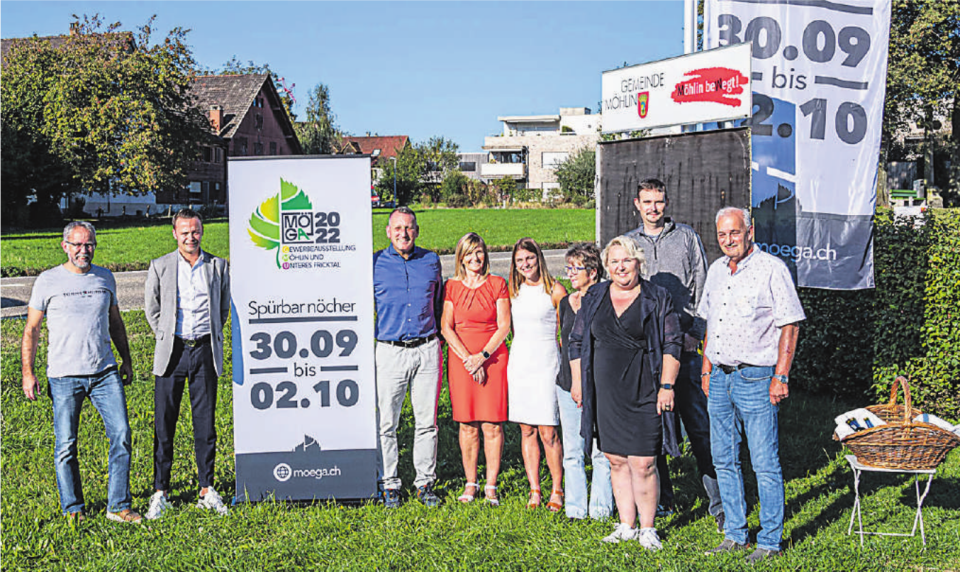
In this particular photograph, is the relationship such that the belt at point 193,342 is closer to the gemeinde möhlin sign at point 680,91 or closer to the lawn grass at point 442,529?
the lawn grass at point 442,529

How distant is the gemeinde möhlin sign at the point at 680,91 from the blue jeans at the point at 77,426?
4937 millimetres

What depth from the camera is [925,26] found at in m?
34.8

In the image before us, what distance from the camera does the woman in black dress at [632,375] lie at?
17.2 ft

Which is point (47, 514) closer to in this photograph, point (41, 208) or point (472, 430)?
point (472, 430)

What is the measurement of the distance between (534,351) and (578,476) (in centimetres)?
94

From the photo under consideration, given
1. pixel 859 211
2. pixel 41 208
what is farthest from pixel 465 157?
pixel 859 211

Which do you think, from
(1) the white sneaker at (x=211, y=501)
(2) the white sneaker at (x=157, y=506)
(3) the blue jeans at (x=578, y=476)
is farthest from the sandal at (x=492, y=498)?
(2) the white sneaker at (x=157, y=506)

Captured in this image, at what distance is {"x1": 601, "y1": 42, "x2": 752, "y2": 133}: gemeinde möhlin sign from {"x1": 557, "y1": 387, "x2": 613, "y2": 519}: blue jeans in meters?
2.91

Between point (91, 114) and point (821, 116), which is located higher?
point (91, 114)

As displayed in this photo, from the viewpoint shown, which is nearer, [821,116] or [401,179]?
[821,116]

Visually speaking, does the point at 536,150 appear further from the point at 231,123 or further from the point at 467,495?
the point at 467,495

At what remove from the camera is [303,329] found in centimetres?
630

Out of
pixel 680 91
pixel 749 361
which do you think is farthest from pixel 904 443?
pixel 680 91

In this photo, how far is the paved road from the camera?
15219 millimetres
